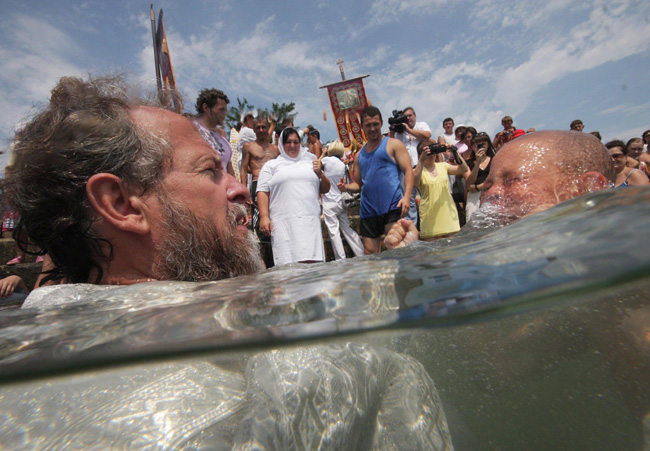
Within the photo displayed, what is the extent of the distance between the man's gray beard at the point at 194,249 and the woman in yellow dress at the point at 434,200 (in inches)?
135

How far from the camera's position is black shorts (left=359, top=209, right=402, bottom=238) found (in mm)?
4336

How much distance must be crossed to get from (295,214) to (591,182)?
105 inches

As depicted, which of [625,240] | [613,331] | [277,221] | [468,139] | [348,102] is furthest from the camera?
[348,102]

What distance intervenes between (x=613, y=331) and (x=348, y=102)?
14.4m

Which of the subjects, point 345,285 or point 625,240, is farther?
point 345,285

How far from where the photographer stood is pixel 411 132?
6184 millimetres

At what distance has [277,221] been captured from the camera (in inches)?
160

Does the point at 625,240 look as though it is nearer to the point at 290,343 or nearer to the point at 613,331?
the point at 613,331

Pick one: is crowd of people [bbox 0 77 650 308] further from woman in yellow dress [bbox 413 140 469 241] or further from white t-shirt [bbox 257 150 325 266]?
woman in yellow dress [bbox 413 140 469 241]

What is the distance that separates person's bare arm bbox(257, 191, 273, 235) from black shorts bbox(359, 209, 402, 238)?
1149 millimetres

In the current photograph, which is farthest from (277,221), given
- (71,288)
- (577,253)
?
(577,253)

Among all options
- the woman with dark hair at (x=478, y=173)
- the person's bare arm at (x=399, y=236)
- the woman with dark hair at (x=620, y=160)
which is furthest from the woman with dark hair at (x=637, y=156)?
the person's bare arm at (x=399, y=236)

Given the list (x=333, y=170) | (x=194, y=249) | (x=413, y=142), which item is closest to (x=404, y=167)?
(x=333, y=170)

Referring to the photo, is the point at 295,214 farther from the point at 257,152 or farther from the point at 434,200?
the point at 257,152
